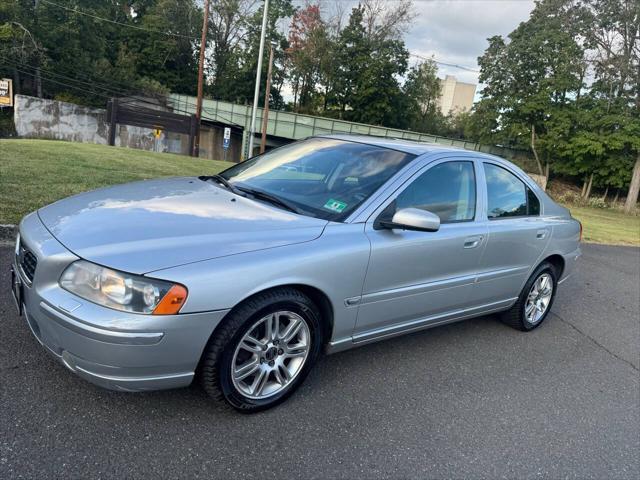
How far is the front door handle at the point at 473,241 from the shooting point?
3.56 m

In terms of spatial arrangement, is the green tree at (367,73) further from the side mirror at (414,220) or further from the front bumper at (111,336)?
the front bumper at (111,336)

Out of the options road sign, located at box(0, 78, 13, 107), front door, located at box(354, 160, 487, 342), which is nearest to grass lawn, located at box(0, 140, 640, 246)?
front door, located at box(354, 160, 487, 342)

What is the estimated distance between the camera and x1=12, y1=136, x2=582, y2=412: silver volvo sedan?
2.25 m

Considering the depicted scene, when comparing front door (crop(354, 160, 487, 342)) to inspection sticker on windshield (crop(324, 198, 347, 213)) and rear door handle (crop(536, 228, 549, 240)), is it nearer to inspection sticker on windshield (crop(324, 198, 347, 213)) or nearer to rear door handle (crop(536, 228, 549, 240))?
inspection sticker on windshield (crop(324, 198, 347, 213))

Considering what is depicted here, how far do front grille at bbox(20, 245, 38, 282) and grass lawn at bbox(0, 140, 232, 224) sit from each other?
116 inches

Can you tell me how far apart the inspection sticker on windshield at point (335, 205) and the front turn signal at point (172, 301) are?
121 cm

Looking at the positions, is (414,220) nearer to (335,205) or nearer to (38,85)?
(335,205)

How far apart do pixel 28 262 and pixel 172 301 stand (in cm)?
96

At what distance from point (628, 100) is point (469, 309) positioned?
1382 inches

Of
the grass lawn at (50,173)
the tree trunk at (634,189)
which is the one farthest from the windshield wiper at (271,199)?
the tree trunk at (634,189)

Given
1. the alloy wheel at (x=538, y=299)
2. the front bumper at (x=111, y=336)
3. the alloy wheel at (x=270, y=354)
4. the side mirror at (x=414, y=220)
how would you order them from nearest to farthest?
the front bumper at (x=111, y=336) < the alloy wheel at (x=270, y=354) < the side mirror at (x=414, y=220) < the alloy wheel at (x=538, y=299)

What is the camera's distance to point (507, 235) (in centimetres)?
395

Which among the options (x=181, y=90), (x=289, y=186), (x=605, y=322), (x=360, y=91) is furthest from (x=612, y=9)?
(x=181, y=90)

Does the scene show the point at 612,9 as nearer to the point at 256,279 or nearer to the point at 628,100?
the point at 628,100
